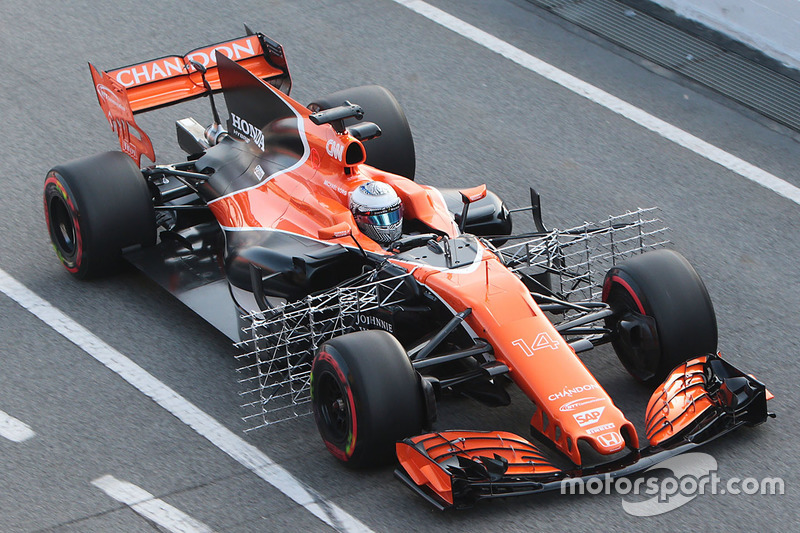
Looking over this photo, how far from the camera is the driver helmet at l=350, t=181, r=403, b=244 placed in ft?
25.5

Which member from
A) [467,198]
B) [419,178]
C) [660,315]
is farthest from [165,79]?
[660,315]

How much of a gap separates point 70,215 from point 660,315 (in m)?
4.16

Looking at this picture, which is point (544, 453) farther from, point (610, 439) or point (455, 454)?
point (455, 454)

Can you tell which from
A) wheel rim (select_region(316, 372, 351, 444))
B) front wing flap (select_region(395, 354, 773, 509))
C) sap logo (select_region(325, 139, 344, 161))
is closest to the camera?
front wing flap (select_region(395, 354, 773, 509))

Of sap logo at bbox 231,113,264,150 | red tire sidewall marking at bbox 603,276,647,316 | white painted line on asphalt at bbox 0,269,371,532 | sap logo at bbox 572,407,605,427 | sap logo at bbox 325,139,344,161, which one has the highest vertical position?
sap logo at bbox 325,139,344,161

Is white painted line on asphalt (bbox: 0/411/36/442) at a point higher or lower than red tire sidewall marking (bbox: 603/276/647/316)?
lower

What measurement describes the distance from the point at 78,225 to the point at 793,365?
16.0 ft

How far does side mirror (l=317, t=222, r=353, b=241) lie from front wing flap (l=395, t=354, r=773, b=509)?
1595mm

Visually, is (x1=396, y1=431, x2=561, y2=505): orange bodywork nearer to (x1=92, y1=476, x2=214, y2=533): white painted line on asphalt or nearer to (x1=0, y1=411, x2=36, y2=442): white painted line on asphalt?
(x1=92, y1=476, x2=214, y2=533): white painted line on asphalt

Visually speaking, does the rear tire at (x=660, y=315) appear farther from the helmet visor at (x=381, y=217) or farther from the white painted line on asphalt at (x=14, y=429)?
the white painted line on asphalt at (x=14, y=429)

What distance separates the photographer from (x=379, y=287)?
7.48 metres

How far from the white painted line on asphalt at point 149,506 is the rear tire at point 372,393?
90 centimetres

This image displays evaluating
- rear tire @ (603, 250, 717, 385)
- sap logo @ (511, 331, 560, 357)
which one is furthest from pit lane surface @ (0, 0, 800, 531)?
sap logo @ (511, 331, 560, 357)

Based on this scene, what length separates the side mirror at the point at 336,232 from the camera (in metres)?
7.59
